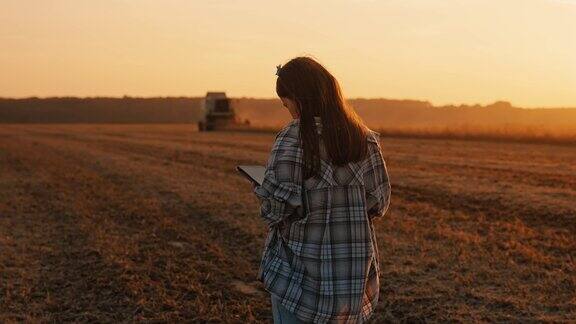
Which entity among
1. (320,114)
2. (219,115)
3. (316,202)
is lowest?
(219,115)

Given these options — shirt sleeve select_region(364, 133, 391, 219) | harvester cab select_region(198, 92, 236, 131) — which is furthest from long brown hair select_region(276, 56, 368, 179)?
harvester cab select_region(198, 92, 236, 131)

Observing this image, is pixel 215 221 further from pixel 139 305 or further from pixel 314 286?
pixel 314 286

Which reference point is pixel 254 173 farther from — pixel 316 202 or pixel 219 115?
pixel 219 115

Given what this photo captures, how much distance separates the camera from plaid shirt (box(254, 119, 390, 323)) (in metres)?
2.97

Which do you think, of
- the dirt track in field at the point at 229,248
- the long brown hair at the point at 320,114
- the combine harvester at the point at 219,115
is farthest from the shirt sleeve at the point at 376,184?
the combine harvester at the point at 219,115

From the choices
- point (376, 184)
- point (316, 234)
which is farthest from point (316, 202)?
point (376, 184)

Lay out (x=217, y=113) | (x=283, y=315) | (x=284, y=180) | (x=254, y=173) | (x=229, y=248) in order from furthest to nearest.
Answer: (x=217, y=113), (x=229, y=248), (x=254, y=173), (x=283, y=315), (x=284, y=180)

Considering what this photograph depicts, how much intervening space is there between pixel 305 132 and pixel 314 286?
65 centimetres

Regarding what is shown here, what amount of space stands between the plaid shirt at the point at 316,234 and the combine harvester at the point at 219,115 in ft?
164

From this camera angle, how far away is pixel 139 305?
6.47 metres

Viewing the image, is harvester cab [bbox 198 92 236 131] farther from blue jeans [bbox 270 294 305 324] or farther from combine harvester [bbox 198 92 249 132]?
blue jeans [bbox 270 294 305 324]

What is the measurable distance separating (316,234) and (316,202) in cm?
14

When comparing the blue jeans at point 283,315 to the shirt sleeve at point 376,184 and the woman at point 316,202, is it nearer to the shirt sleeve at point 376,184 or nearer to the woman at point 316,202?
the woman at point 316,202

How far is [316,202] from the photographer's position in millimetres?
A: 3002
